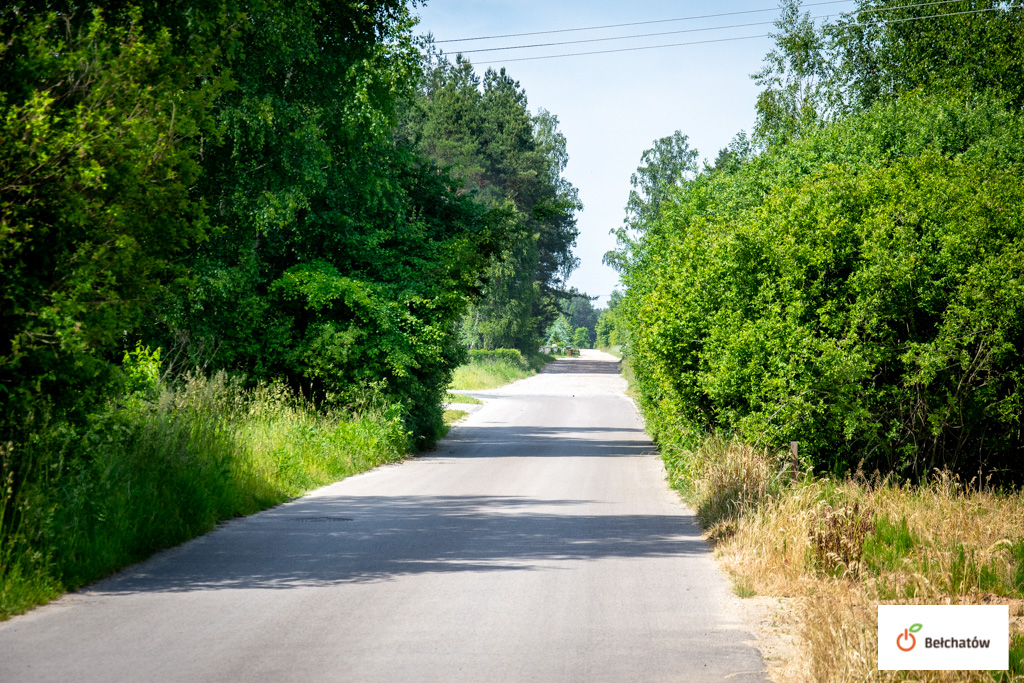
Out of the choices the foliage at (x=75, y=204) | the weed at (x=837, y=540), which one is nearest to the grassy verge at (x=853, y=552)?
the weed at (x=837, y=540)

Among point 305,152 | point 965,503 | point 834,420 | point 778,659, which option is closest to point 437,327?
point 305,152

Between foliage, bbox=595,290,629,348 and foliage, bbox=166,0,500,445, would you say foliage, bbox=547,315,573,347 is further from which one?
foliage, bbox=166,0,500,445

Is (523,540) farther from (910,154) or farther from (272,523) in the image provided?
(910,154)

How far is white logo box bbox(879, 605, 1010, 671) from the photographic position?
554cm

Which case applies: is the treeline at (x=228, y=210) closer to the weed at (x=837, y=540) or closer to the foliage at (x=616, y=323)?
the foliage at (x=616, y=323)

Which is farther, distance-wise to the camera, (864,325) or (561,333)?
(561,333)

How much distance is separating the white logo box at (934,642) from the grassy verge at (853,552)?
66mm

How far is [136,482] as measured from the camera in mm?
10641

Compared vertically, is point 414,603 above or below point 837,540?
below

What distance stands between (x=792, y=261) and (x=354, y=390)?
10571 mm

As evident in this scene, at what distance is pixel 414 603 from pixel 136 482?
13.6 ft

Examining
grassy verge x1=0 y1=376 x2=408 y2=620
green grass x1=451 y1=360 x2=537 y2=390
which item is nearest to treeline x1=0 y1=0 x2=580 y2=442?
grassy verge x1=0 y1=376 x2=408 y2=620

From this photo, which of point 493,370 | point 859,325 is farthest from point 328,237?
point 493,370

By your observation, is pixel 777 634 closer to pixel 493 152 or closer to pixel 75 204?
pixel 75 204
